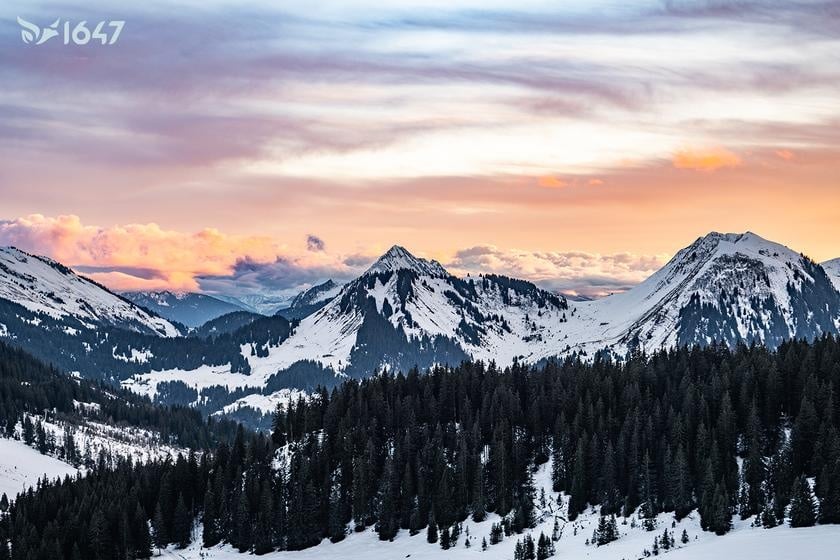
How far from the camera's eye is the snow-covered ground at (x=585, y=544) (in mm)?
103688

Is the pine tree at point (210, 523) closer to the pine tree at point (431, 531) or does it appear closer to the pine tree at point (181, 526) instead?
the pine tree at point (181, 526)

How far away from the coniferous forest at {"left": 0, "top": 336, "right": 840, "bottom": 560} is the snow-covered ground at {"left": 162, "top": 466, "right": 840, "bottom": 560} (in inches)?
100

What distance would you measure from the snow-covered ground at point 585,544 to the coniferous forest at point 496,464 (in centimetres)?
255

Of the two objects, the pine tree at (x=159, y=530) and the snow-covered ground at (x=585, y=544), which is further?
the pine tree at (x=159, y=530)

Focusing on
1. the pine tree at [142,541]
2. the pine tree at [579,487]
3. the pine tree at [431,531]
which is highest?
the pine tree at [579,487]

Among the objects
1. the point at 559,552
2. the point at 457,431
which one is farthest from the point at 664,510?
the point at 457,431

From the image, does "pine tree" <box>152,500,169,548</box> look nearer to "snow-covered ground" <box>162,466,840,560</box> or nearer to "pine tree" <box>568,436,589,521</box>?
"snow-covered ground" <box>162,466,840,560</box>

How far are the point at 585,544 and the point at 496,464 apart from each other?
34799 millimetres

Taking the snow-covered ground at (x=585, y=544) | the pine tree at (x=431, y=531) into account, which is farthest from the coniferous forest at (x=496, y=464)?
the snow-covered ground at (x=585, y=544)

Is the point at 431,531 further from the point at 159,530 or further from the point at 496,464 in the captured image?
the point at 159,530

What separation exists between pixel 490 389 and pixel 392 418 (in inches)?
871

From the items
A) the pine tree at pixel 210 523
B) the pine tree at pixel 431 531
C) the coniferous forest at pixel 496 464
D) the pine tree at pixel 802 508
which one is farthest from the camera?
the pine tree at pixel 210 523

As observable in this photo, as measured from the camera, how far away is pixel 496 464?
525ft

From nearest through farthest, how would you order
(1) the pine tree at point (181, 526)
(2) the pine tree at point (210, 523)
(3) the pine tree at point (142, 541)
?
(3) the pine tree at point (142, 541), (2) the pine tree at point (210, 523), (1) the pine tree at point (181, 526)
